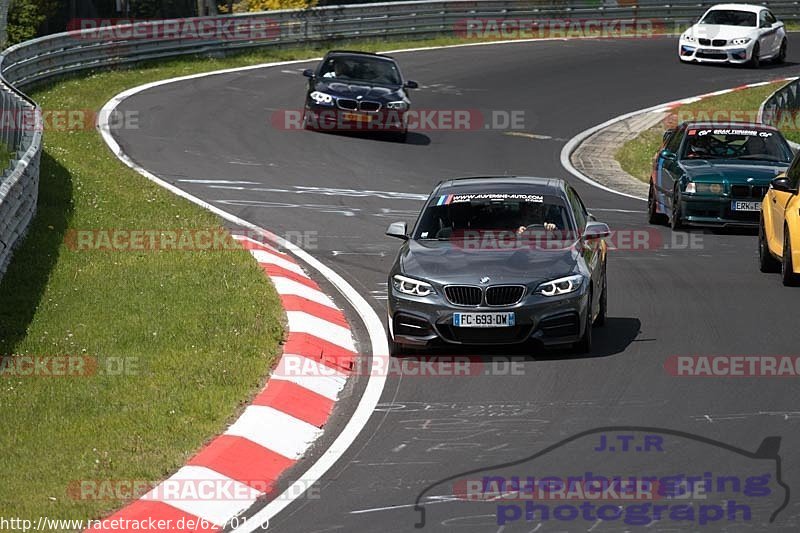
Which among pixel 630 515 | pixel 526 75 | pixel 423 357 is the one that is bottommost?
pixel 526 75

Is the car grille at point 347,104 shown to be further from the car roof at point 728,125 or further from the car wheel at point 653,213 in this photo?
the car wheel at point 653,213

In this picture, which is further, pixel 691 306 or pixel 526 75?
pixel 526 75

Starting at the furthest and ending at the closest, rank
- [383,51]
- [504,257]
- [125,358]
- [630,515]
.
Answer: [383,51] < [504,257] < [125,358] < [630,515]

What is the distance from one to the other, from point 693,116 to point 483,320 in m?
21.9

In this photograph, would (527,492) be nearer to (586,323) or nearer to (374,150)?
(586,323)

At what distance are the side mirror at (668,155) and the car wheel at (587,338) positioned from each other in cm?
884

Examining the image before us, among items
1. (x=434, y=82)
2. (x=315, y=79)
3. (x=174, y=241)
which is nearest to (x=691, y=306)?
(x=174, y=241)

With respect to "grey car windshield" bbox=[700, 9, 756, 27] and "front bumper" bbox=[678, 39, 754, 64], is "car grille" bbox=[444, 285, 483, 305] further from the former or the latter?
"grey car windshield" bbox=[700, 9, 756, 27]

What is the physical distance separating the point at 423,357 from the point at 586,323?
1.38m

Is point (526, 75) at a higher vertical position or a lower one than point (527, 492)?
lower

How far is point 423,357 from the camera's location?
1227 cm

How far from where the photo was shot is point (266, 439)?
979 cm
